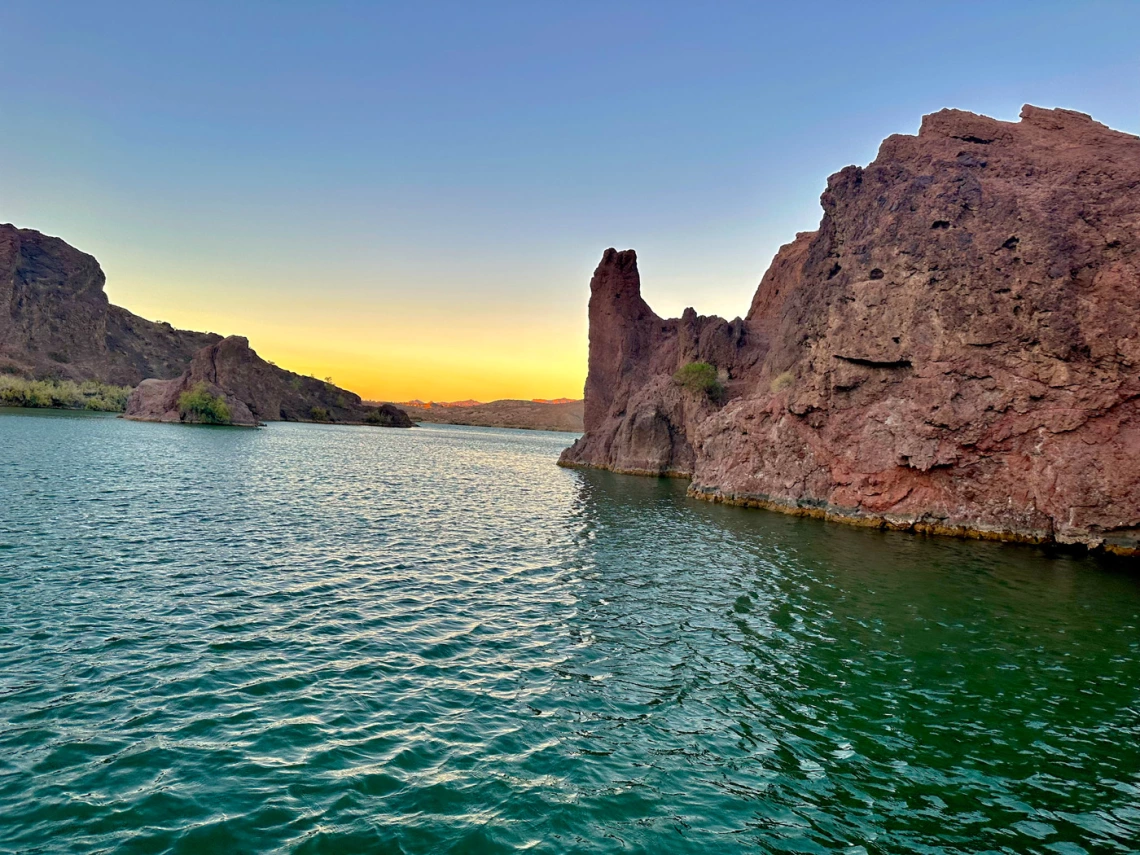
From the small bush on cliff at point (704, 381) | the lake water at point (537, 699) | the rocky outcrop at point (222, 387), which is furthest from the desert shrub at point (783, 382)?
the rocky outcrop at point (222, 387)

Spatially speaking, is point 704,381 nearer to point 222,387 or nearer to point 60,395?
point 222,387

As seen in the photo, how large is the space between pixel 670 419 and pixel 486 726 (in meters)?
73.1

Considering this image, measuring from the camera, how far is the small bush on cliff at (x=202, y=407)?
429ft

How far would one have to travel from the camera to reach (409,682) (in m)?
13.0

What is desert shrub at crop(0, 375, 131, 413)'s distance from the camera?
13475cm

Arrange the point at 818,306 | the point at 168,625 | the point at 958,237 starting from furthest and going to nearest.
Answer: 1. the point at 818,306
2. the point at 958,237
3. the point at 168,625

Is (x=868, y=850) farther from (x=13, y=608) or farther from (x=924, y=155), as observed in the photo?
(x=924, y=155)

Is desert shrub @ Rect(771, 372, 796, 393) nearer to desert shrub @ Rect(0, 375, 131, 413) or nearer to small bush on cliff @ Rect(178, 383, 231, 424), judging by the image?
small bush on cliff @ Rect(178, 383, 231, 424)

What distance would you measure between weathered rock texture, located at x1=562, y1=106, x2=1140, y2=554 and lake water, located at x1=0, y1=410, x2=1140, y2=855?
10.1m

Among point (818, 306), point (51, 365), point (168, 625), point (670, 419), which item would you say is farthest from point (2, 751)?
point (51, 365)

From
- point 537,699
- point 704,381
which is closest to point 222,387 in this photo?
point 704,381

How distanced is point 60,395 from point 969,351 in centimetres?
18324

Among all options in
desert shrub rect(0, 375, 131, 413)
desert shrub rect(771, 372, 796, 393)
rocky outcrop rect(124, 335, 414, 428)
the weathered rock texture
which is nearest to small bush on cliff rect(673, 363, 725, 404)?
the weathered rock texture

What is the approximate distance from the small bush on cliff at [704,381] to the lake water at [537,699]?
167 feet
